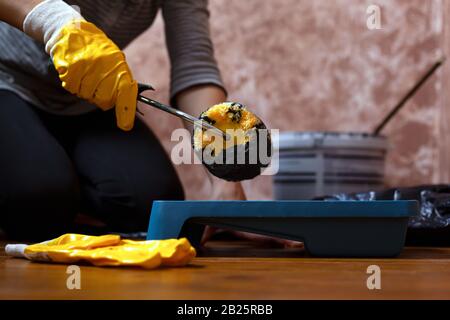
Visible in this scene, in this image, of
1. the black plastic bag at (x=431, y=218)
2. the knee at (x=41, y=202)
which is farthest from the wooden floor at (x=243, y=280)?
the knee at (x=41, y=202)

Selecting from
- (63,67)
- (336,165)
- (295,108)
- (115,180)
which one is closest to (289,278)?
(63,67)

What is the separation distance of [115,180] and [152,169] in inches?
3.5

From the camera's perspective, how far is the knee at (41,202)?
1.41m

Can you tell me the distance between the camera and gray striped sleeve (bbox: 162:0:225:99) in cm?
155

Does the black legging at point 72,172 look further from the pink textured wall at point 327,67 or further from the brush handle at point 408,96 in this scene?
the brush handle at point 408,96

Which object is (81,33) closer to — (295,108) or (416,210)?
(416,210)

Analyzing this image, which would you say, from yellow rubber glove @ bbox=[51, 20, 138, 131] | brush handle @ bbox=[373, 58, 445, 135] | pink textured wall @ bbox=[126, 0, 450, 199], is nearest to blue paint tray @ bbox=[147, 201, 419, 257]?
yellow rubber glove @ bbox=[51, 20, 138, 131]

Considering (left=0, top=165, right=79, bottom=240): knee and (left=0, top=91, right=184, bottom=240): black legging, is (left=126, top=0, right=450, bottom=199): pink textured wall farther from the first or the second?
(left=0, top=165, right=79, bottom=240): knee

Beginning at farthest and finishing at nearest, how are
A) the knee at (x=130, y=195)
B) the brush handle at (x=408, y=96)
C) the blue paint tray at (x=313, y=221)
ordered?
1. the brush handle at (x=408, y=96)
2. the knee at (x=130, y=195)
3. the blue paint tray at (x=313, y=221)

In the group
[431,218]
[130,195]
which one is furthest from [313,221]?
[130,195]

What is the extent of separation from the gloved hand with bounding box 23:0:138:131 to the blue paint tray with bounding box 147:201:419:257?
19 centimetres

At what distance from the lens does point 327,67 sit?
2.20m

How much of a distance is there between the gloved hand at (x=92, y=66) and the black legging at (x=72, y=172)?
0.38 m
